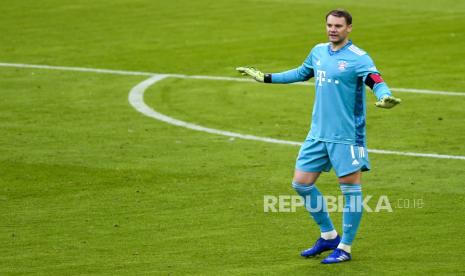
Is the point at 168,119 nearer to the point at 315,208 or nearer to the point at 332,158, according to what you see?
the point at 315,208

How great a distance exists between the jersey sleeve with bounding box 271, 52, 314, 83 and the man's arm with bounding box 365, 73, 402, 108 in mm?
813

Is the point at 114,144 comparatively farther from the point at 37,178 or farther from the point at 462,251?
the point at 462,251

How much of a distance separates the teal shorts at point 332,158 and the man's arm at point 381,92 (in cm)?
67

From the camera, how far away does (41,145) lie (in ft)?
54.4

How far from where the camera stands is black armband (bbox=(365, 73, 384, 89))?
10750 mm

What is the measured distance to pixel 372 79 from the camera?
1079 cm

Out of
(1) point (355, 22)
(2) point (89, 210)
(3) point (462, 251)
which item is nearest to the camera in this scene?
(3) point (462, 251)

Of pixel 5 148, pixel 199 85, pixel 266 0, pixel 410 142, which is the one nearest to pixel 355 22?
pixel 266 0

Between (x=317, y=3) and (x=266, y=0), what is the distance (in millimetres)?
1764

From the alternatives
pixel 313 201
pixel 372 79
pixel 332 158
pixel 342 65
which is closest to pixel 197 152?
pixel 313 201

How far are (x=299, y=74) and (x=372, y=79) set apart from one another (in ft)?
3.46

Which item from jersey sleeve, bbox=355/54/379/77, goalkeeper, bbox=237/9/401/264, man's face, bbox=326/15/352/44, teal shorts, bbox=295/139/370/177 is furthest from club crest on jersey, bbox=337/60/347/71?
teal shorts, bbox=295/139/370/177

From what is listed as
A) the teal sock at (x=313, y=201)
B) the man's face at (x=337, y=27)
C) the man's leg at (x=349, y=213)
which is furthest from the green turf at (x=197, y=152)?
the man's face at (x=337, y=27)

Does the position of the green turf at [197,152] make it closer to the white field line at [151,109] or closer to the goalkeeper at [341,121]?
the white field line at [151,109]
